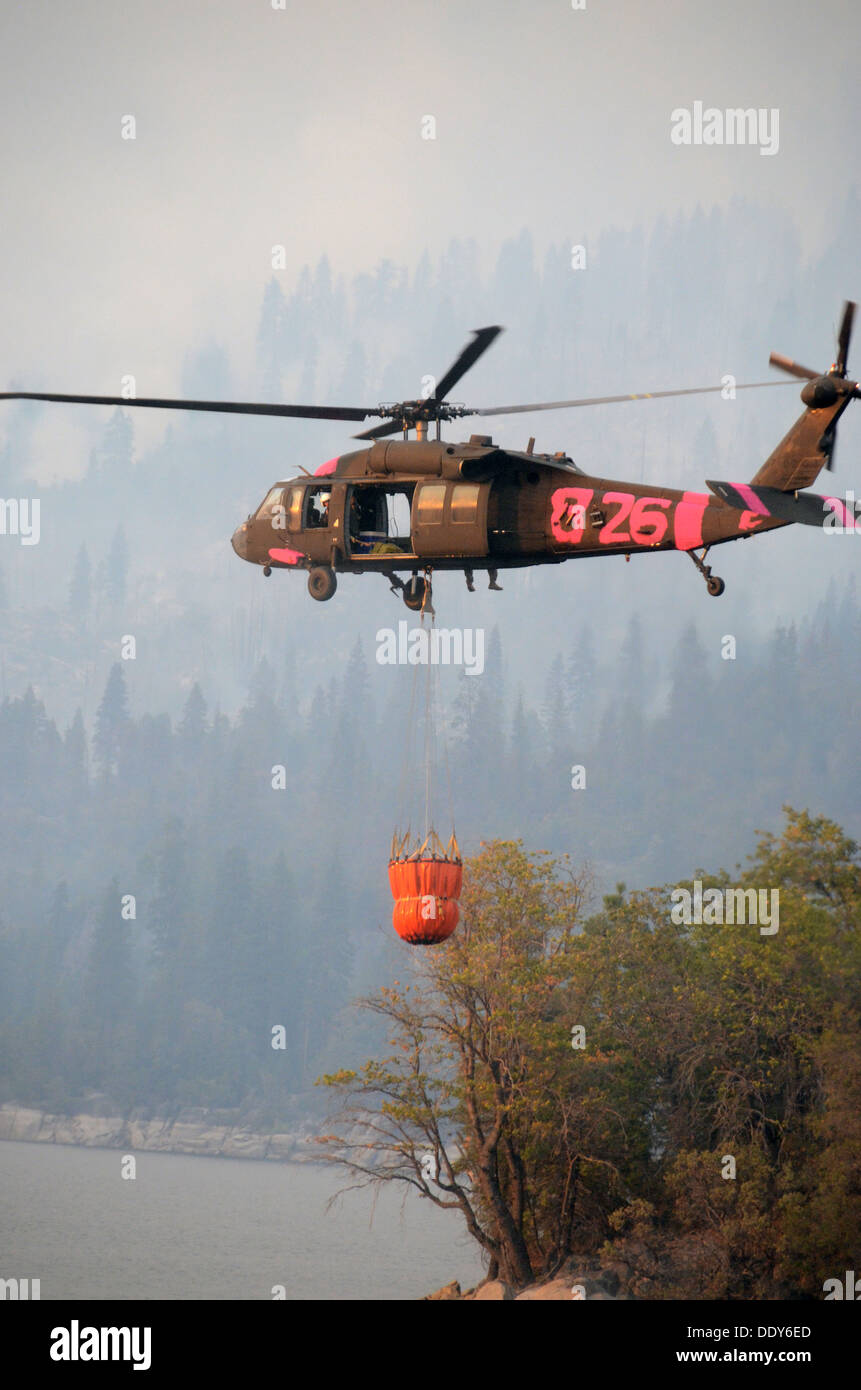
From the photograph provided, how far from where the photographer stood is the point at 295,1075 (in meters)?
159

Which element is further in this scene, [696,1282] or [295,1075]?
[295,1075]

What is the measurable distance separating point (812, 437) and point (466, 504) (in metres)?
4.97

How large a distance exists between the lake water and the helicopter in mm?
38694

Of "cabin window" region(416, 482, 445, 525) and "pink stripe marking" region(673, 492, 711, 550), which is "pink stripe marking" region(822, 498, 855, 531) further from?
"cabin window" region(416, 482, 445, 525)

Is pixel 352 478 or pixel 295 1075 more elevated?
pixel 352 478

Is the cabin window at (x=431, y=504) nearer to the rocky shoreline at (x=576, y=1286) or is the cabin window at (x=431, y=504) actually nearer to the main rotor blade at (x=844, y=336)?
the main rotor blade at (x=844, y=336)

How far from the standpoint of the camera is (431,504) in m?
25.1

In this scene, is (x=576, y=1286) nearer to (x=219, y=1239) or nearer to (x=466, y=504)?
(x=466, y=504)

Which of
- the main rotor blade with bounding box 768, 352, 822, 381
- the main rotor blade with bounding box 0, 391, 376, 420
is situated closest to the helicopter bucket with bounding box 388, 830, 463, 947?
the main rotor blade with bounding box 0, 391, 376, 420
